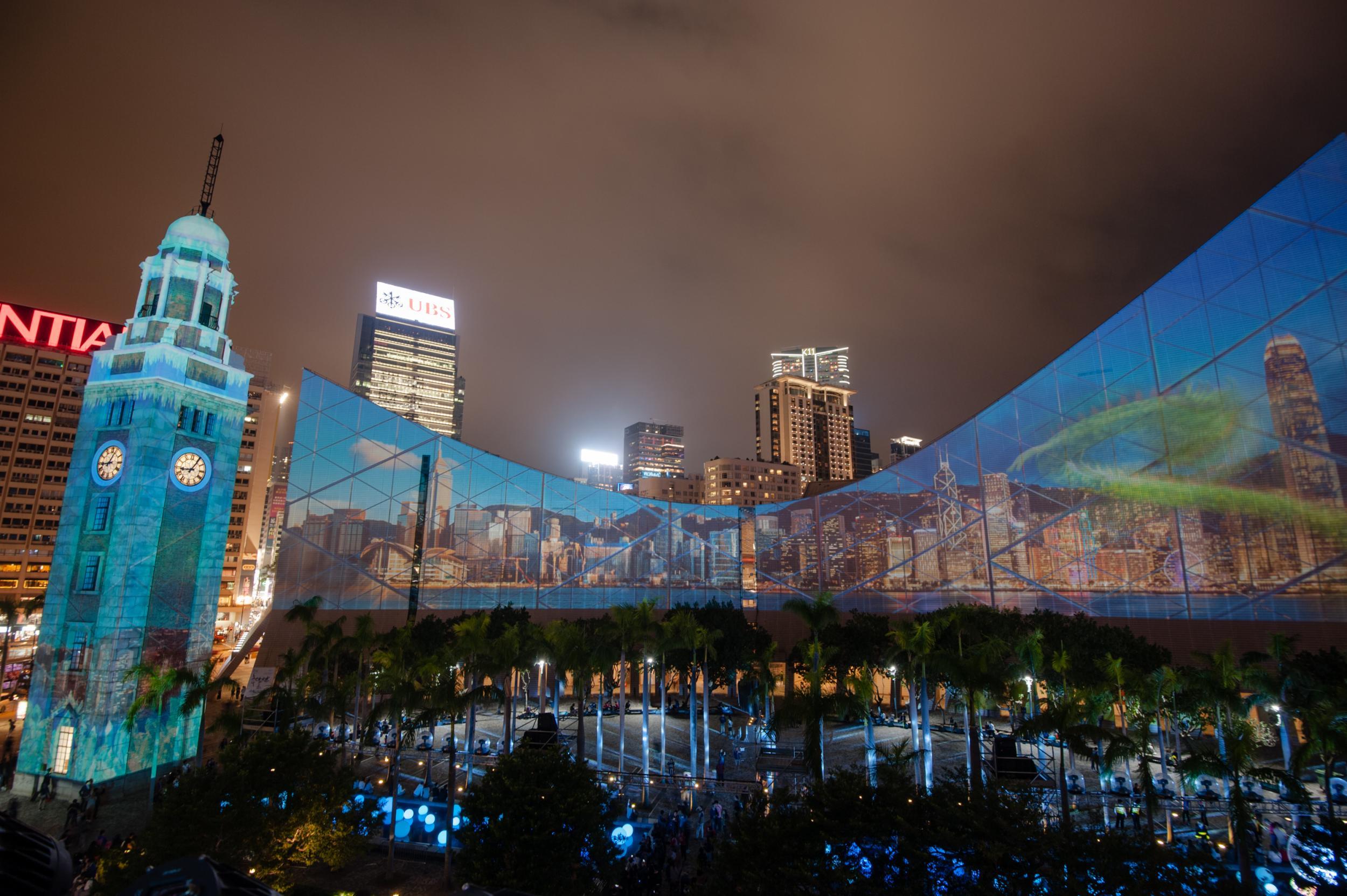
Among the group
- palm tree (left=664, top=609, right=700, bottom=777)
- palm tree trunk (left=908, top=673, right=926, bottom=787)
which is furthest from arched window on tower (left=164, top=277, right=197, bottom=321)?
palm tree trunk (left=908, top=673, right=926, bottom=787)

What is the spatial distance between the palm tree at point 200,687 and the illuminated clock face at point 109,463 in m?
9.47

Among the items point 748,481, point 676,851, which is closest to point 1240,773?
point 676,851

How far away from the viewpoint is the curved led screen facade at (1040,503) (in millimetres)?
28188

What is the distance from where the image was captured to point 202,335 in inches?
1348

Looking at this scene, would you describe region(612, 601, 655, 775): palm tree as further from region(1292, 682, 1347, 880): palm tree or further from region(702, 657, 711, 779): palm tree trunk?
region(1292, 682, 1347, 880): palm tree

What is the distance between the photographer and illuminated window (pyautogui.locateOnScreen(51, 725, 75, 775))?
29.0 m

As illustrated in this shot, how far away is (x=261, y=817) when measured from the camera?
1764cm

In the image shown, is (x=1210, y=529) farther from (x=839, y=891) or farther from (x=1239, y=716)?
(x=839, y=891)

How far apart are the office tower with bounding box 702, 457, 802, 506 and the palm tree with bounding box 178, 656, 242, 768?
151 meters

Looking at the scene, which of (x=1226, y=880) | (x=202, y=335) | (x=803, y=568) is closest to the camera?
(x=1226, y=880)

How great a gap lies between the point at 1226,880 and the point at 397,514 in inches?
1644

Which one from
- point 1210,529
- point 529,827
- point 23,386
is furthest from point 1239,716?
point 23,386

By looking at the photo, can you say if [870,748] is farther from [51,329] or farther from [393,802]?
[51,329]

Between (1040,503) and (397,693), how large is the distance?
107 feet
